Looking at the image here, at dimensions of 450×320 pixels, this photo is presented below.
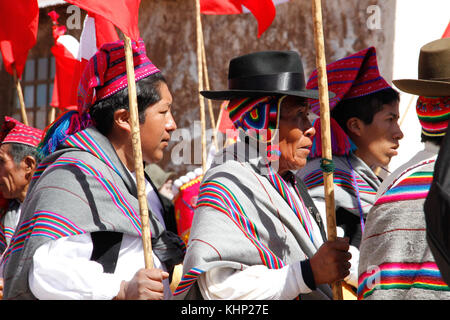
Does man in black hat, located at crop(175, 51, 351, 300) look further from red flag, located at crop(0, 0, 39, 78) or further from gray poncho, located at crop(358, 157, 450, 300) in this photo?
red flag, located at crop(0, 0, 39, 78)

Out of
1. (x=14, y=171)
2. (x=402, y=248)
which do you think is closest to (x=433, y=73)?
(x=402, y=248)

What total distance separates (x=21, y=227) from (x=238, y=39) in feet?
15.7

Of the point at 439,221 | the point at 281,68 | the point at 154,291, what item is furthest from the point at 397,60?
the point at 439,221

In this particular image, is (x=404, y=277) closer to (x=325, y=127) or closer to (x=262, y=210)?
(x=325, y=127)

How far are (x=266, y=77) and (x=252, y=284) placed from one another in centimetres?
102

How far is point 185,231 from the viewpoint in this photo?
5340 millimetres

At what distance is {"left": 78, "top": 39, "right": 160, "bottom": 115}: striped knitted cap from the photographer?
3.11 meters

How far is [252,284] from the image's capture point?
2.62 metres

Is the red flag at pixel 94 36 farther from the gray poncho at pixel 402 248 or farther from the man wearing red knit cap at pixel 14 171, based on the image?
the gray poncho at pixel 402 248

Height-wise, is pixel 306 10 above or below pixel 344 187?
above

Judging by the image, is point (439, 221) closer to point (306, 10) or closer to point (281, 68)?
point (281, 68)

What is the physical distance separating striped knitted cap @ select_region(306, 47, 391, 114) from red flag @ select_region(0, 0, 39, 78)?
7.68 ft

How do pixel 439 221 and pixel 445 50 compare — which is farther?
pixel 445 50
